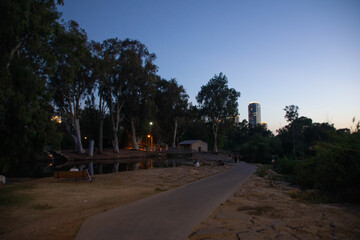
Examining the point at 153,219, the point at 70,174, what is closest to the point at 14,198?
the point at 70,174

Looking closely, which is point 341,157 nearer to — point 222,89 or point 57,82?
point 57,82

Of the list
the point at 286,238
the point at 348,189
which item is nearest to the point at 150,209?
the point at 286,238

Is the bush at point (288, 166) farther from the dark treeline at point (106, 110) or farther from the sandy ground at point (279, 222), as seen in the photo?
the sandy ground at point (279, 222)

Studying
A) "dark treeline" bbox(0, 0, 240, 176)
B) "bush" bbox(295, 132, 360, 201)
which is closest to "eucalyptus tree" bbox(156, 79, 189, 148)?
"dark treeline" bbox(0, 0, 240, 176)

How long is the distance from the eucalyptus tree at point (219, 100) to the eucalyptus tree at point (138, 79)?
43.8ft

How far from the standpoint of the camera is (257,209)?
6105 millimetres

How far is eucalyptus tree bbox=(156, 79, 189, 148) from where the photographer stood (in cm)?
5384

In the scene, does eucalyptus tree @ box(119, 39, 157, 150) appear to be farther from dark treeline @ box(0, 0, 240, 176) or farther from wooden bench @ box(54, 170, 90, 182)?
wooden bench @ box(54, 170, 90, 182)

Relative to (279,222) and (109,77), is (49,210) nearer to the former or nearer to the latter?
(279,222)

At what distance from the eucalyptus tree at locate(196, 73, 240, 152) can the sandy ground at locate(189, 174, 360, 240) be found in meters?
43.6

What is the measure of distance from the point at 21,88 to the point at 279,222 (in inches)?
372

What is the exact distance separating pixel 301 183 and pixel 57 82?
31602 mm

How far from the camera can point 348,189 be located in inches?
275

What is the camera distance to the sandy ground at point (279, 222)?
14.0ft
